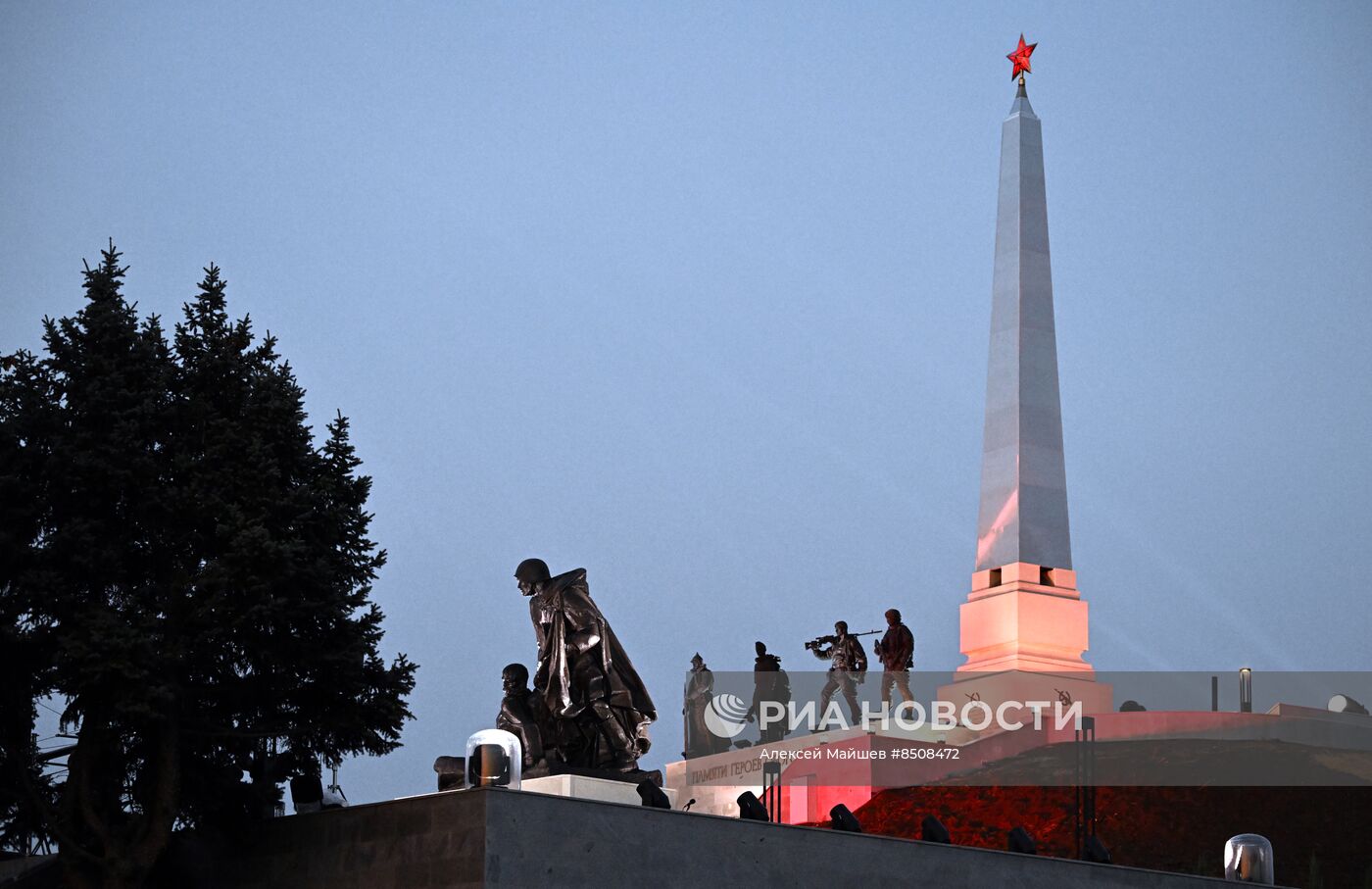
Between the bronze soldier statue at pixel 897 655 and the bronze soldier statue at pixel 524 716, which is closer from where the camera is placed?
the bronze soldier statue at pixel 524 716

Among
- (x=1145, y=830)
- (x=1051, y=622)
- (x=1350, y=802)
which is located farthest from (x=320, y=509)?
(x=1051, y=622)

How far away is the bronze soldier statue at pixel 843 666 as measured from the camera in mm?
32688

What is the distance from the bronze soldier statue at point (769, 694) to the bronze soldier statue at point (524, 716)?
40.4 ft

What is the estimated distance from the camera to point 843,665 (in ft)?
110

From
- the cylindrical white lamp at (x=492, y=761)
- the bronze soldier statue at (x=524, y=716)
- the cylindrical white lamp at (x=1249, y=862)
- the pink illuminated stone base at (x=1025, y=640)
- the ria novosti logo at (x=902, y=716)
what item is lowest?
the cylindrical white lamp at (x=1249, y=862)

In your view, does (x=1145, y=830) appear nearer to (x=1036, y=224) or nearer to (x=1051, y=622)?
(x=1051, y=622)

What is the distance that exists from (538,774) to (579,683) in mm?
1148

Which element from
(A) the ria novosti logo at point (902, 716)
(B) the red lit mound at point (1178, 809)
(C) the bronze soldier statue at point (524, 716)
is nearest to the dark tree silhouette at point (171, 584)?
(C) the bronze soldier statue at point (524, 716)

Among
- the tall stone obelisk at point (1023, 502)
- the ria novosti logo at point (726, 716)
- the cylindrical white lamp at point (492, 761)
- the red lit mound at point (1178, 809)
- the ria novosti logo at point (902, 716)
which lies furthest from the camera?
the tall stone obelisk at point (1023, 502)

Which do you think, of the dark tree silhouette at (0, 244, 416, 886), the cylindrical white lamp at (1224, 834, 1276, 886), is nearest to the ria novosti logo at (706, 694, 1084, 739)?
the cylindrical white lamp at (1224, 834, 1276, 886)

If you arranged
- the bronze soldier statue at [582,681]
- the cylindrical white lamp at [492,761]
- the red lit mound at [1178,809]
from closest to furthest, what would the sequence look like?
1. the cylindrical white lamp at [492,761]
2. the bronze soldier statue at [582,681]
3. the red lit mound at [1178,809]

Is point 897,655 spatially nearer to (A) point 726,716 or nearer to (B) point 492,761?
(A) point 726,716

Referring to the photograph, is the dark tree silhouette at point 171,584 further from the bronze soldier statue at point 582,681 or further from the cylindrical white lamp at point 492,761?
the cylindrical white lamp at point 492,761

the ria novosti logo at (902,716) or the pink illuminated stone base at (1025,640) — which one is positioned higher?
the pink illuminated stone base at (1025,640)
